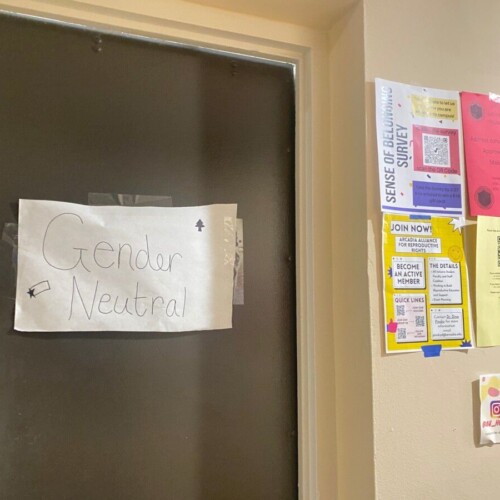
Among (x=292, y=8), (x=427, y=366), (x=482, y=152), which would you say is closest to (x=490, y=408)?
(x=427, y=366)

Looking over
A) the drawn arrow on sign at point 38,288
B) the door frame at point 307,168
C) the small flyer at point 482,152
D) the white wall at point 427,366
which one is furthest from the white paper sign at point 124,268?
the small flyer at point 482,152

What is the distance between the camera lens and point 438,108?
89cm

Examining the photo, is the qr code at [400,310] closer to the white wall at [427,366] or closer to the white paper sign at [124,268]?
the white wall at [427,366]

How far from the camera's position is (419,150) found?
2.85ft

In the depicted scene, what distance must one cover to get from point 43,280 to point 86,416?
9.8 inches

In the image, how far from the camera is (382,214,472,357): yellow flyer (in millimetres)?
830

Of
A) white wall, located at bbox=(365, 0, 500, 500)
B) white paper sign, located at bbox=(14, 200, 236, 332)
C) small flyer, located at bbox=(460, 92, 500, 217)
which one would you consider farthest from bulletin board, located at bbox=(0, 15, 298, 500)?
small flyer, located at bbox=(460, 92, 500, 217)

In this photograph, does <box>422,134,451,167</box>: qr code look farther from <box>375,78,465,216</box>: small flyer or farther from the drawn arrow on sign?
the drawn arrow on sign

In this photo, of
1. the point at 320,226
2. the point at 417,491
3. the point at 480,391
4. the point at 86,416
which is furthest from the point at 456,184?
the point at 86,416

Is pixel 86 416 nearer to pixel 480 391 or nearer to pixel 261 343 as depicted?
pixel 261 343

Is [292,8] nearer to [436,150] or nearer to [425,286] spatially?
[436,150]

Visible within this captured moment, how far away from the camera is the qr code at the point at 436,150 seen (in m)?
0.88

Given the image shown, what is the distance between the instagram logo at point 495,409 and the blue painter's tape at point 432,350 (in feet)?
0.51

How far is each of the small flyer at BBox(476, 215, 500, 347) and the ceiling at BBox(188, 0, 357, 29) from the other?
0.49 metres
